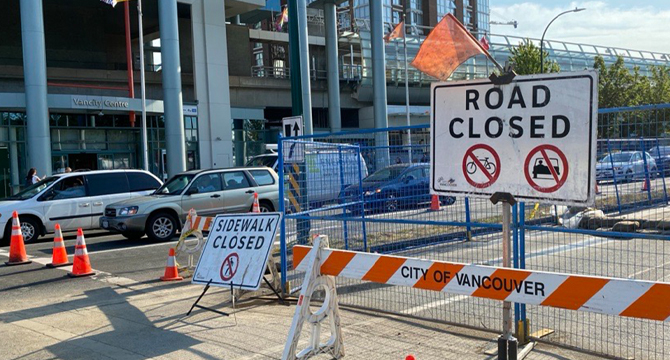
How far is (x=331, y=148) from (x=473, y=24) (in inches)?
3072

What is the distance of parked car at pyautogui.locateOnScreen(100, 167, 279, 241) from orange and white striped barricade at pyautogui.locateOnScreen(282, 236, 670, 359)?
9601 mm

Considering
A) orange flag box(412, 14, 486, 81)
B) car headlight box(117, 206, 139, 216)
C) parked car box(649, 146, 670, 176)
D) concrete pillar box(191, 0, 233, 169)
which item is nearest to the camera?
orange flag box(412, 14, 486, 81)

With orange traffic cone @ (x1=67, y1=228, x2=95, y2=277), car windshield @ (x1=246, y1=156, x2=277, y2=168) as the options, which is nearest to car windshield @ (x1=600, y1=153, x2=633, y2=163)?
orange traffic cone @ (x1=67, y1=228, x2=95, y2=277)

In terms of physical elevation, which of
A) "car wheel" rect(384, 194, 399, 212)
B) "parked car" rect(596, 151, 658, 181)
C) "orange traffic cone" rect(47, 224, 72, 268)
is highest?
"parked car" rect(596, 151, 658, 181)

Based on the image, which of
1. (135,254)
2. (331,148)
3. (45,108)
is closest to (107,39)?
(45,108)

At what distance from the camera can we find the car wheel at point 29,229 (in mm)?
14734

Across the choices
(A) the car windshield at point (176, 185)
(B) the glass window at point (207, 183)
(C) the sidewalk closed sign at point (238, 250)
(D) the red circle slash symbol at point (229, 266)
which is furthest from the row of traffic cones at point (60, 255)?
(B) the glass window at point (207, 183)

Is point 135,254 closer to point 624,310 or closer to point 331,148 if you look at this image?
point 331,148

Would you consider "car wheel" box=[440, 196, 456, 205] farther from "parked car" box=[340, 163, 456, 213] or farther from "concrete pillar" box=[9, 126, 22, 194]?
"concrete pillar" box=[9, 126, 22, 194]

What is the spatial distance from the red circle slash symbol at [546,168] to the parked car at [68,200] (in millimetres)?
13338

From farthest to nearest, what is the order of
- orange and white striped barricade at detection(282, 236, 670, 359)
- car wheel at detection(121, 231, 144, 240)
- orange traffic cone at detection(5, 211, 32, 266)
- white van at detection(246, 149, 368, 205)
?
car wheel at detection(121, 231, 144, 240), orange traffic cone at detection(5, 211, 32, 266), white van at detection(246, 149, 368, 205), orange and white striped barricade at detection(282, 236, 670, 359)

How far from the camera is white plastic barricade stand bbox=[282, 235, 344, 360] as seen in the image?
481 centimetres

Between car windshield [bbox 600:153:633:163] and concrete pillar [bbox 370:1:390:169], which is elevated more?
concrete pillar [bbox 370:1:390:169]

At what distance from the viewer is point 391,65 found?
156 feet
